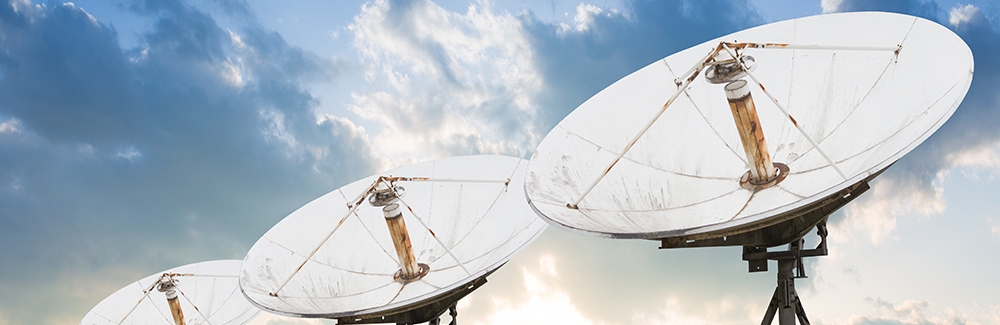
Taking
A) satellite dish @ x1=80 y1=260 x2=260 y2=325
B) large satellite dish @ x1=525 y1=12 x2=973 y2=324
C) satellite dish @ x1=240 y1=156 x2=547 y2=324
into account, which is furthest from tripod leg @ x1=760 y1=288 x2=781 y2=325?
satellite dish @ x1=80 y1=260 x2=260 y2=325

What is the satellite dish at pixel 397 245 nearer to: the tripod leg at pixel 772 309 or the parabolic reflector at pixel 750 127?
the parabolic reflector at pixel 750 127

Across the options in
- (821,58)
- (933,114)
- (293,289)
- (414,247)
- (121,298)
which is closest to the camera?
(933,114)

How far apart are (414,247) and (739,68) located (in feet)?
39.9

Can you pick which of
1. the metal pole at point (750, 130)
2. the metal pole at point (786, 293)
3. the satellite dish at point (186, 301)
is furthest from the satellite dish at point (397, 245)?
the satellite dish at point (186, 301)

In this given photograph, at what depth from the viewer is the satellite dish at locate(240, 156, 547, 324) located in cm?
2030

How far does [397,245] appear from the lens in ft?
71.8

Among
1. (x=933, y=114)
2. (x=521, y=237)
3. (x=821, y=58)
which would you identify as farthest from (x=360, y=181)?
(x=933, y=114)

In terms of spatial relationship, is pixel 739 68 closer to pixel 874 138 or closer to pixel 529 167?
pixel 874 138

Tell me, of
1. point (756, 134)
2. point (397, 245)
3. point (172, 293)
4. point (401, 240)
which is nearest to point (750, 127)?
point (756, 134)

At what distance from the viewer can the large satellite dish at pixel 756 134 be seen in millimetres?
15320

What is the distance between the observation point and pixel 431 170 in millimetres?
25828

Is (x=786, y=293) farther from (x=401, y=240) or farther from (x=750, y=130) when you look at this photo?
(x=401, y=240)

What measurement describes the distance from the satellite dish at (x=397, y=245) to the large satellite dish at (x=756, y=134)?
9.31ft

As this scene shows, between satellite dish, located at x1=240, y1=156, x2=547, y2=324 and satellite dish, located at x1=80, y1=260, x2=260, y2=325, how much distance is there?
6.93 metres
